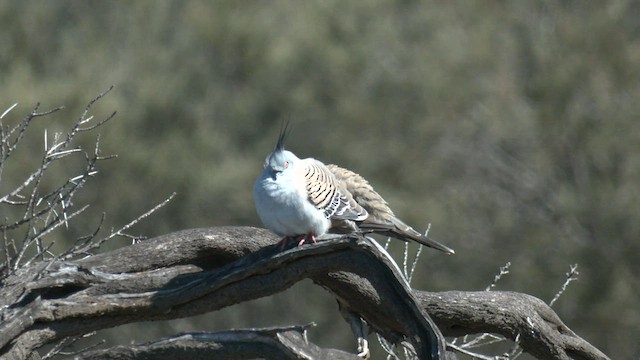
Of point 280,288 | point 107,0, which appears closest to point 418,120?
point 107,0

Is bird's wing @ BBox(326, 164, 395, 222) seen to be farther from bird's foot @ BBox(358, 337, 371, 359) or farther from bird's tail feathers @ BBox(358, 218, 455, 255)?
bird's foot @ BBox(358, 337, 371, 359)

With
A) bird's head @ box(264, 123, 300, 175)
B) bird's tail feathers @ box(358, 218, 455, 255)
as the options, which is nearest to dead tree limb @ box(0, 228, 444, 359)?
bird's head @ box(264, 123, 300, 175)

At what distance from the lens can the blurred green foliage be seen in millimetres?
17953

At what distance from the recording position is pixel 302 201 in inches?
214

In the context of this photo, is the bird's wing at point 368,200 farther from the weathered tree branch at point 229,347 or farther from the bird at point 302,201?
the weathered tree branch at point 229,347

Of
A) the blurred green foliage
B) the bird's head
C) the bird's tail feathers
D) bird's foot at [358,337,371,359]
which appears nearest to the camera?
bird's foot at [358,337,371,359]

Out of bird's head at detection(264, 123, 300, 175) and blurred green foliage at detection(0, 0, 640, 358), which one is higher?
blurred green foliage at detection(0, 0, 640, 358)

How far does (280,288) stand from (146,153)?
48.6 feet

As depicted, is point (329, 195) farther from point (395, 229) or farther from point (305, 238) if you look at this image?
point (395, 229)

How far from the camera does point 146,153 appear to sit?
19.6 metres

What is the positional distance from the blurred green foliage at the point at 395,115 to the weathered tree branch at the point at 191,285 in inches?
478

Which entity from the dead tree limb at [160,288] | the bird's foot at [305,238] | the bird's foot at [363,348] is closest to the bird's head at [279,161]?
the bird's foot at [305,238]

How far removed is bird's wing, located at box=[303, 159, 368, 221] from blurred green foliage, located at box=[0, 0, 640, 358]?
1152cm

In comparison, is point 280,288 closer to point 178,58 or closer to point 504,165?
point 504,165
